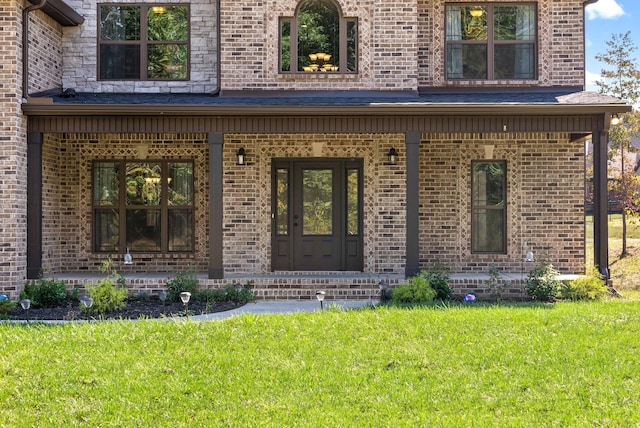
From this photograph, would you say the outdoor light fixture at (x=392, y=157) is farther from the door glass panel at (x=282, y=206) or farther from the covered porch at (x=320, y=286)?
the covered porch at (x=320, y=286)

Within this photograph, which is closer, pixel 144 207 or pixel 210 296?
pixel 210 296

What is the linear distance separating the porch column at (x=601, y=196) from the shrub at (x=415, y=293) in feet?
10.1

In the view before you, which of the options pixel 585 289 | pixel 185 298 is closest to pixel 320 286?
pixel 185 298

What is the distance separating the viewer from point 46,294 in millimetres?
10570

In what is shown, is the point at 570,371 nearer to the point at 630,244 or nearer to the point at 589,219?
the point at 630,244

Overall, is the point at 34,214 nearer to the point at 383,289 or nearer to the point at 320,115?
the point at 320,115

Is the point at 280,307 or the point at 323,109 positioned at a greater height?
the point at 323,109

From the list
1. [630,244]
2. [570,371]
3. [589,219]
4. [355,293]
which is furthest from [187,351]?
[589,219]

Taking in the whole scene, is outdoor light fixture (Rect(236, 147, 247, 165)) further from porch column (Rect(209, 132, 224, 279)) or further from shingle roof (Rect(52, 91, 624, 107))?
porch column (Rect(209, 132, 224, 279))

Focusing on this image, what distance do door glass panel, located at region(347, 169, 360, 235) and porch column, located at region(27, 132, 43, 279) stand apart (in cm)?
541

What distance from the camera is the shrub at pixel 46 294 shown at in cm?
1052

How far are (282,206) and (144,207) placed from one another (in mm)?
2655

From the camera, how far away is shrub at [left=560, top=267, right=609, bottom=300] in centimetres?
1047

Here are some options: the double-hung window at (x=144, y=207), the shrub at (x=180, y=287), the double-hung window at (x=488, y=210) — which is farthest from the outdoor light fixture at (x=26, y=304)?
the double-hung window at (x=488, y=210)
